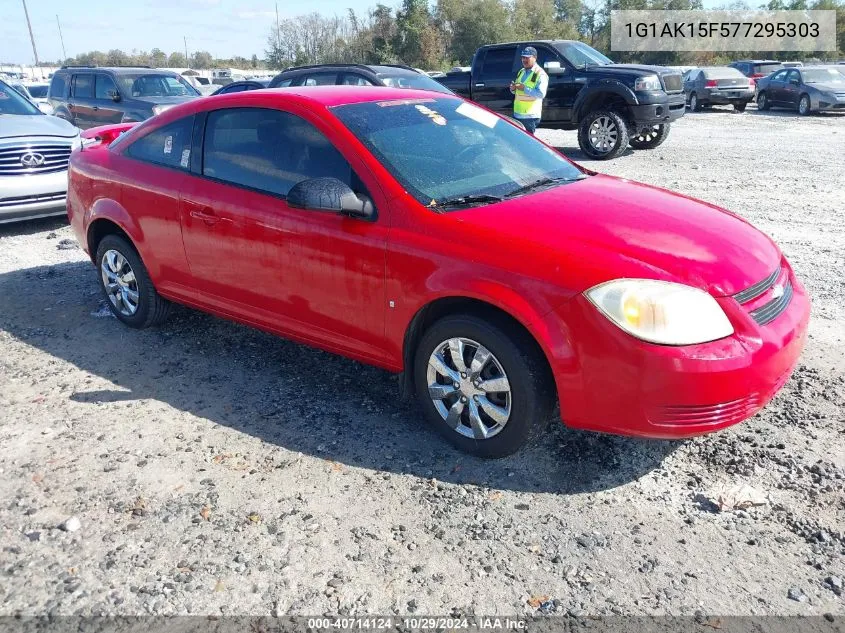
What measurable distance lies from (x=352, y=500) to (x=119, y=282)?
2.92 metres

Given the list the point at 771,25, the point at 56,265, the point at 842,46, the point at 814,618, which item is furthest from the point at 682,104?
the point at 842,46

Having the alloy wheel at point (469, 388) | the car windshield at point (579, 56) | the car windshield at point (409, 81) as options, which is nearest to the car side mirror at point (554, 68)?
the car windshield at point (579, 56)

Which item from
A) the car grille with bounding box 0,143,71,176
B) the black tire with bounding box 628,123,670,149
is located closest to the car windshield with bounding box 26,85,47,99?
the car grille with bounding box 0,143,71,176

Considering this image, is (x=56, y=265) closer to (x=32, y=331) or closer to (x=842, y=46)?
(x=32, y=331)

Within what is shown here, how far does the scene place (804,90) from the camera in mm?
22219

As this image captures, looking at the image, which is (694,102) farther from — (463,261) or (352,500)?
(352,500)

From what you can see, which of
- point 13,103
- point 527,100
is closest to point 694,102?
point 527,100

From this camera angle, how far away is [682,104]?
13227mm

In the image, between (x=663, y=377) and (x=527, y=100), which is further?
(x=527, y=100)

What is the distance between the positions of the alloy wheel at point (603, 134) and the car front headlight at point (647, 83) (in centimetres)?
68

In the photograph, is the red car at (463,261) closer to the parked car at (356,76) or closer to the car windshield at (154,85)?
the parked car at (356,76)

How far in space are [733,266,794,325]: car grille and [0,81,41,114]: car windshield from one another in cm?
904

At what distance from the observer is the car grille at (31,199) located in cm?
783

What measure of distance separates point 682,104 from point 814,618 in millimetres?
12272
